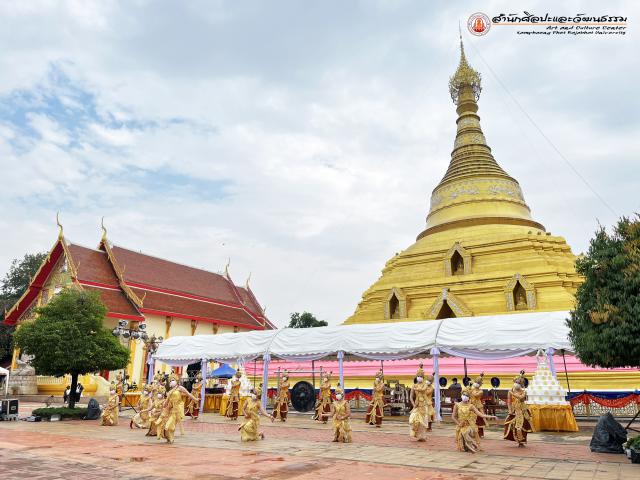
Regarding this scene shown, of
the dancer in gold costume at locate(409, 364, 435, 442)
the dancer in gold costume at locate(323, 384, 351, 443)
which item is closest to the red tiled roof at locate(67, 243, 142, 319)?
the dancer in gold costume at locate(323, 384, 351, 443)

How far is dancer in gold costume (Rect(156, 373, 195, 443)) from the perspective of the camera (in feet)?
32.7

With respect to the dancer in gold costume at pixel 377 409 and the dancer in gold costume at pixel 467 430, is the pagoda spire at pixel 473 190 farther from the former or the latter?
the dancer in gold costume at pixel 467 430

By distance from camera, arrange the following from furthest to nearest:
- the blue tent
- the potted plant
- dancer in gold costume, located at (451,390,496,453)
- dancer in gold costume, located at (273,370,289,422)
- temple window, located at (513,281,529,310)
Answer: the blue tent, temple window, located at (513,281,529,310), dancer in gold costume, located at (273,370,289,422), dancer in gold costume, located at (451,390,496,453), the potted plant

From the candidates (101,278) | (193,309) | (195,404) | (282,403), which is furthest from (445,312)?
(101,278)

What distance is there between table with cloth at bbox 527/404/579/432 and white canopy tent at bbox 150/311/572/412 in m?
1.26

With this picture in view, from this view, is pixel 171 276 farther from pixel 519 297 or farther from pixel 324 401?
pixel 519 297

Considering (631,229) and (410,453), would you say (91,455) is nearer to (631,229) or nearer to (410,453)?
(410,453)

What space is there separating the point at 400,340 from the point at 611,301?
7153mm

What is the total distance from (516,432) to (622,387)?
926 cm

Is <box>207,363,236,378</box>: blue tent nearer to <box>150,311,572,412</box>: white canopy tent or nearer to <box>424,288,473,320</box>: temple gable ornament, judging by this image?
<box>150,311,572,412</box>: white canopy tent

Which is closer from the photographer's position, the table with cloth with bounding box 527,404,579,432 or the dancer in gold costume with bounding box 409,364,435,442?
the dancer in gold costume with bounding box 409,364,435,442

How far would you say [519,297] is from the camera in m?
22.0

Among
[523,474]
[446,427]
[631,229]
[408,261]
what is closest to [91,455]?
[523,474]

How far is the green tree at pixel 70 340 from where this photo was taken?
1495 cm
